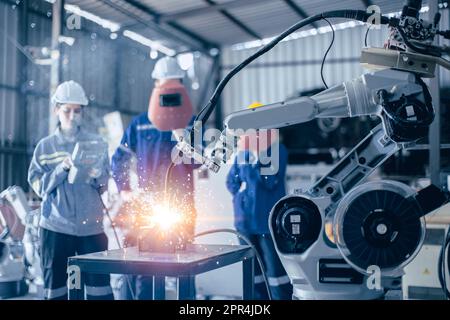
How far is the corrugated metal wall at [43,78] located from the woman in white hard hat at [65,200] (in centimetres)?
63

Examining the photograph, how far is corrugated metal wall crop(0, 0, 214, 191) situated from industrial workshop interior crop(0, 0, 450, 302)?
0.03m

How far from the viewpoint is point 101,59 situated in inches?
270

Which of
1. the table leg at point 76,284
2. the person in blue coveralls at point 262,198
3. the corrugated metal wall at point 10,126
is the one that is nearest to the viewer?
the table leg at point 76,284

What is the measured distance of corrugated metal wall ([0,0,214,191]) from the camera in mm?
3881

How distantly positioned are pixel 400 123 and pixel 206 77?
6.98m

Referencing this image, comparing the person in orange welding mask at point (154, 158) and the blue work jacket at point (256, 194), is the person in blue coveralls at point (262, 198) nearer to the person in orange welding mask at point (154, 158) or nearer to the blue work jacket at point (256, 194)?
the blue work jacket at point (256, 194)

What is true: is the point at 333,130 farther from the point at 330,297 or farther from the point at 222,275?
the point at 330,297

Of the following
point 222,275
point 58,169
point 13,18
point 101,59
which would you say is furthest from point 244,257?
point 101,59

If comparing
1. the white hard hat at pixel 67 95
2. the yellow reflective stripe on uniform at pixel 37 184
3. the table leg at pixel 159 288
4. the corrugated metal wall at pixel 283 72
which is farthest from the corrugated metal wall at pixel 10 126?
the table leg at pixel 159 288

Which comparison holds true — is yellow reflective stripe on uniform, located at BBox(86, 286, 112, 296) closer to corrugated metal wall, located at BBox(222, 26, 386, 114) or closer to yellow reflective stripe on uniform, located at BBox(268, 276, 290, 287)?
yellow reflective stripe on uniform, located at BBox(268, 276, 290, 287)

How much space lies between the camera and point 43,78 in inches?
243

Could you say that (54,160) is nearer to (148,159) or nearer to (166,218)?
(148,159)

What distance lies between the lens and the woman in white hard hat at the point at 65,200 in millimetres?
2619

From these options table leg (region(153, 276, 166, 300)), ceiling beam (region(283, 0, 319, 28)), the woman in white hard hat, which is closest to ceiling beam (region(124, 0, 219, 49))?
ceiling beam (region(283, 0, 319, 28))
